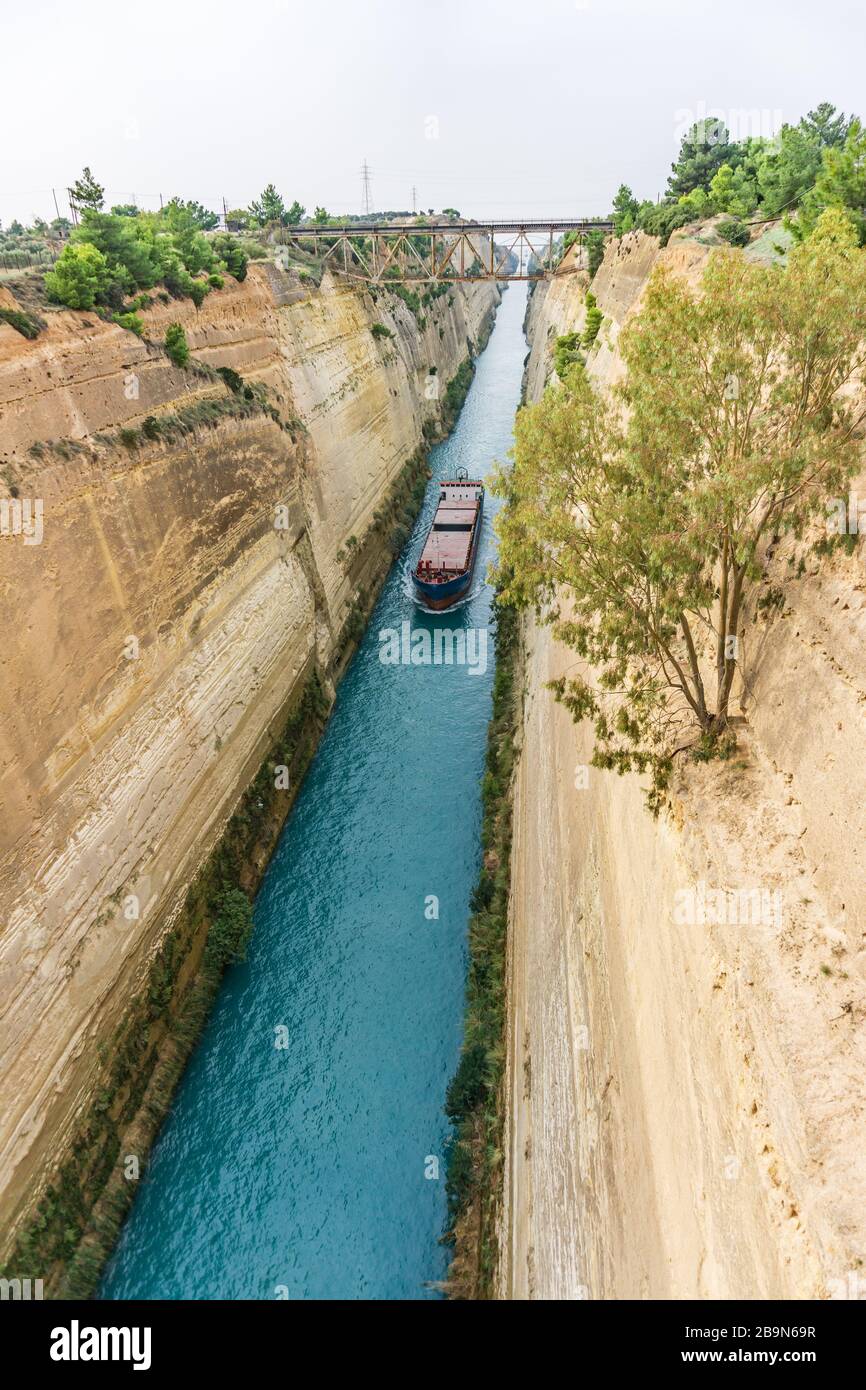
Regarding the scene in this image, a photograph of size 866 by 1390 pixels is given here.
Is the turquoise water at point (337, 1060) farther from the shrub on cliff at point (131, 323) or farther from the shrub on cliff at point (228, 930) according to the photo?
the shrub on cliff at point (131, 323)

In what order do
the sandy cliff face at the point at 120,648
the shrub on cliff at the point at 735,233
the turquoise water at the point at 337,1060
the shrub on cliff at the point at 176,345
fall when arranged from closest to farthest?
the sandy cliff face at the point at 120,648
the turquoise water at the point at 337,1060
the shrub on cliff at the point at 176,345
the shrub on cliff at the point at 735,233

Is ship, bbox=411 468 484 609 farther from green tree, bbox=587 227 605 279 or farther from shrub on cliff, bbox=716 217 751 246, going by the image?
shrub on cliff, bbox=716 217 751 246

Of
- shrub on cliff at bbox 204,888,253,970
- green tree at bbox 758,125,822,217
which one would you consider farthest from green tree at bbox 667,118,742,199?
shrub on cliff at bbox 204,888,253,970

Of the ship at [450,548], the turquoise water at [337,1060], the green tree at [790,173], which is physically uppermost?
the green tree at [790,173]

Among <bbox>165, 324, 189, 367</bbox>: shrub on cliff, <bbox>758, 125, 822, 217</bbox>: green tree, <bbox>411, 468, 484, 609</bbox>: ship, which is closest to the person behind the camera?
<bbox>165, 324, 189, 367</bbox>: shrub on cliff

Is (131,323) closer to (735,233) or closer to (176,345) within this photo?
(176,345)

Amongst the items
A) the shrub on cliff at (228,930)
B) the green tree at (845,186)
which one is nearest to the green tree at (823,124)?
the green tree at (845,186)

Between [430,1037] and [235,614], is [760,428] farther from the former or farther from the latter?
[235,614]

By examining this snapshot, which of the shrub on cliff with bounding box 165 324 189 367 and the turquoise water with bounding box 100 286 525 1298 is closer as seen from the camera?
the turquoise water with bounding box 100 286 525 1298
